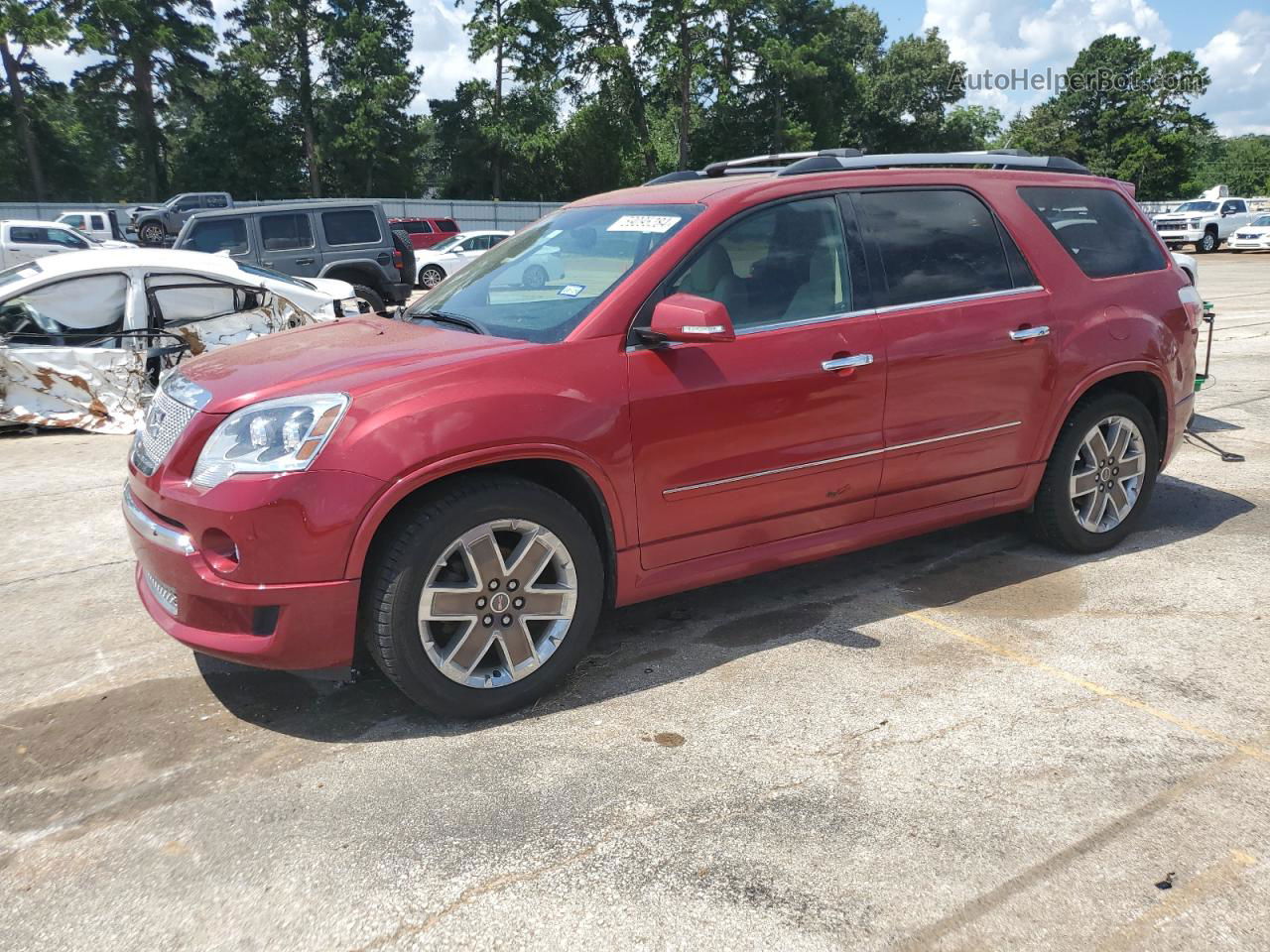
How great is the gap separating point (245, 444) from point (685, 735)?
1674 mm

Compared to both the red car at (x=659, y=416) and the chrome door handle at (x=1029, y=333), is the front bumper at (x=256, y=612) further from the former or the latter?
the chrome door handle at (x=1029, y=333)

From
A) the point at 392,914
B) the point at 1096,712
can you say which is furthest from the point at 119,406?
the point at 1096,712

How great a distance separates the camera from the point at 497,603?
3430mm

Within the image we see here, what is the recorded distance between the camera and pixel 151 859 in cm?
277

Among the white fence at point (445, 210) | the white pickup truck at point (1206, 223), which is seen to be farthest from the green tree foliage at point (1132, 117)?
the white fence at point (445, 210)

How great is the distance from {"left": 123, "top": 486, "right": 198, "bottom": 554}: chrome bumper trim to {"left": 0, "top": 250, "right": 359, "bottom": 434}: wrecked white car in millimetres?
5533

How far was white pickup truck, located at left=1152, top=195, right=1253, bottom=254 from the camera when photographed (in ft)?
116

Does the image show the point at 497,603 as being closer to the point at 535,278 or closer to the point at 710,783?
the point at 710,783

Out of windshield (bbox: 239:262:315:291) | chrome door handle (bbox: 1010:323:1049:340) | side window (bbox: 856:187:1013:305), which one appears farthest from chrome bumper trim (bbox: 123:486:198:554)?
windshield (bbox: 239:262:315:291)

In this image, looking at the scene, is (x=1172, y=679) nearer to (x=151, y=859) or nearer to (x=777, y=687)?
(x=777, y=687)

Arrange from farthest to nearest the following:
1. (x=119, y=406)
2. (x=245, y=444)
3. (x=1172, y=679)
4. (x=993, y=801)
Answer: (x=119, y=406) < (x=1172, y=679) < (x=245, y=444) < (x=993, y=801)

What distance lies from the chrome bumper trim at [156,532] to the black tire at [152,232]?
34975 mm

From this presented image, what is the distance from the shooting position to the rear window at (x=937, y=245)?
169 inches

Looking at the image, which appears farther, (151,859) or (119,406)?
(119,406)
